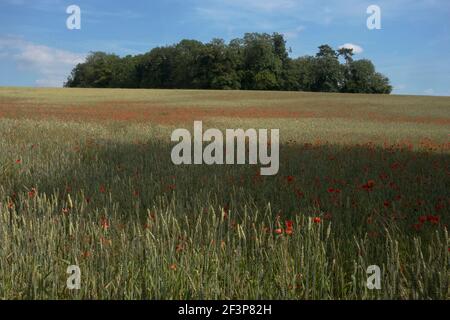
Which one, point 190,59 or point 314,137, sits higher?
point 190,59

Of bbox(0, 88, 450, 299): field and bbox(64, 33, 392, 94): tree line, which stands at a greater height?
bbox(64, 33, 392, 94): tree line

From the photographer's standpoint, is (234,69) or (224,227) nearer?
(224,227)

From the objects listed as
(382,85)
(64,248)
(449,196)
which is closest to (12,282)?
(64,248)

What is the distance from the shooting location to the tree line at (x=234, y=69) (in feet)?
219

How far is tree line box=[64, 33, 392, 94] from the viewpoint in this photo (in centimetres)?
6675

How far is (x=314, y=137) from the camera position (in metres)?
15.5

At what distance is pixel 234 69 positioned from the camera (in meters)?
67.4

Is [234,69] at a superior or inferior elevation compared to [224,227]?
superior

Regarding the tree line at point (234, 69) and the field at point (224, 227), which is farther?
the tree line at point (234, 69)

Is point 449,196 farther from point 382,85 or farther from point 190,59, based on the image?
point 382,85

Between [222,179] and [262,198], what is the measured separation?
1.55m

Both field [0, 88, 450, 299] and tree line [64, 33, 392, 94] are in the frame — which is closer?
field [0, 88, 450, 299]

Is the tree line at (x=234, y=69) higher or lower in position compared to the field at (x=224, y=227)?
higher
